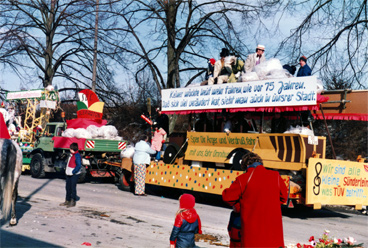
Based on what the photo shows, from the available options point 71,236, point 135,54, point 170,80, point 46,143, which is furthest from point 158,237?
point 135,54

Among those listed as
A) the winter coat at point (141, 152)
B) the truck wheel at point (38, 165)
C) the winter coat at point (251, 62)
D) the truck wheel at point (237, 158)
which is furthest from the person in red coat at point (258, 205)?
the truck wheel at point (38, 165)

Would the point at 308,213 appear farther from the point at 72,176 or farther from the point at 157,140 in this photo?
the point at 72,176

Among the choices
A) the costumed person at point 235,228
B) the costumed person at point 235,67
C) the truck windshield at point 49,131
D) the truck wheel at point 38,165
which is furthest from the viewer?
the truck windshield at point 49,131

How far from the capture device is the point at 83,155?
655 inches

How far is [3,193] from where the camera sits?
8.29m

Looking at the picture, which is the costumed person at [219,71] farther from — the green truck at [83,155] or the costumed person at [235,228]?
the costumed person at [235,228]

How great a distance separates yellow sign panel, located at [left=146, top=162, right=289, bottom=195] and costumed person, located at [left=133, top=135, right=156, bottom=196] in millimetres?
338

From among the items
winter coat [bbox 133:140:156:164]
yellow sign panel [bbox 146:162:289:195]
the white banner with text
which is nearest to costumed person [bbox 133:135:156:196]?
winter coat [bbox 133:140:156:164]

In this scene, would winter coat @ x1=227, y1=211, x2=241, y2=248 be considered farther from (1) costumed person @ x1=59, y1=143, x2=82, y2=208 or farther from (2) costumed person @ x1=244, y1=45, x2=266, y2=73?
(2) costumed person @ x1=244, y1=45, x2=266, y2=73

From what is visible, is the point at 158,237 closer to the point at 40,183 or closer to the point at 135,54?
the point at 40,183

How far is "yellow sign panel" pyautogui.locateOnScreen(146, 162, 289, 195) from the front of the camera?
39.9ft

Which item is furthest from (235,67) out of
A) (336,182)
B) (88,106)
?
(88,106)

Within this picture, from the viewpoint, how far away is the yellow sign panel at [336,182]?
1082 centimetres

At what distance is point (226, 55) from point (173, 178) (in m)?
4.16
